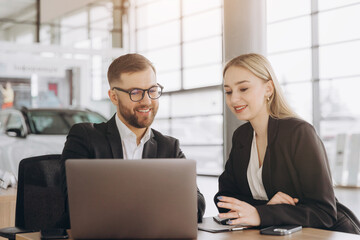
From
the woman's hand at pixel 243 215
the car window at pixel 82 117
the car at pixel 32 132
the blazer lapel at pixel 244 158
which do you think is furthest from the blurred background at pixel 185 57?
the woman's hand at pixel 243 215

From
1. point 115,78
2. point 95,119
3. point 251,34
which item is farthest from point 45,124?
point 115,78

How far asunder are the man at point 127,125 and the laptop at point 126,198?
0.63 metres

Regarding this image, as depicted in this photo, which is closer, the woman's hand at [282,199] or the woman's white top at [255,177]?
the woman's hand at [282,199]

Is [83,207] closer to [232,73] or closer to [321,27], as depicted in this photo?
[232,73]

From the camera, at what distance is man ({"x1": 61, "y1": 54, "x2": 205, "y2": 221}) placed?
2.11m

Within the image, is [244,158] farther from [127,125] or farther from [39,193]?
[39,193]

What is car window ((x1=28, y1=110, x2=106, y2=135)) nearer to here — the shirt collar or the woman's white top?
the shirt collar

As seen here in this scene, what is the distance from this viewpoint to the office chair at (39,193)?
7.91 feet

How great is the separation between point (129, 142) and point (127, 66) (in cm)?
35

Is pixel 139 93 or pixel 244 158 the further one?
pixel 244 158

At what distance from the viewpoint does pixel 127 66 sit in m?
2.14

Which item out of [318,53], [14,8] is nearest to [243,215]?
[318,53]

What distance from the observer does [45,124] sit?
7453mm

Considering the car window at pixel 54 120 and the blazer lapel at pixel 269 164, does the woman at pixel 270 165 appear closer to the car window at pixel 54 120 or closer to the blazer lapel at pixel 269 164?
the blazer lapel at pixel 269 164
